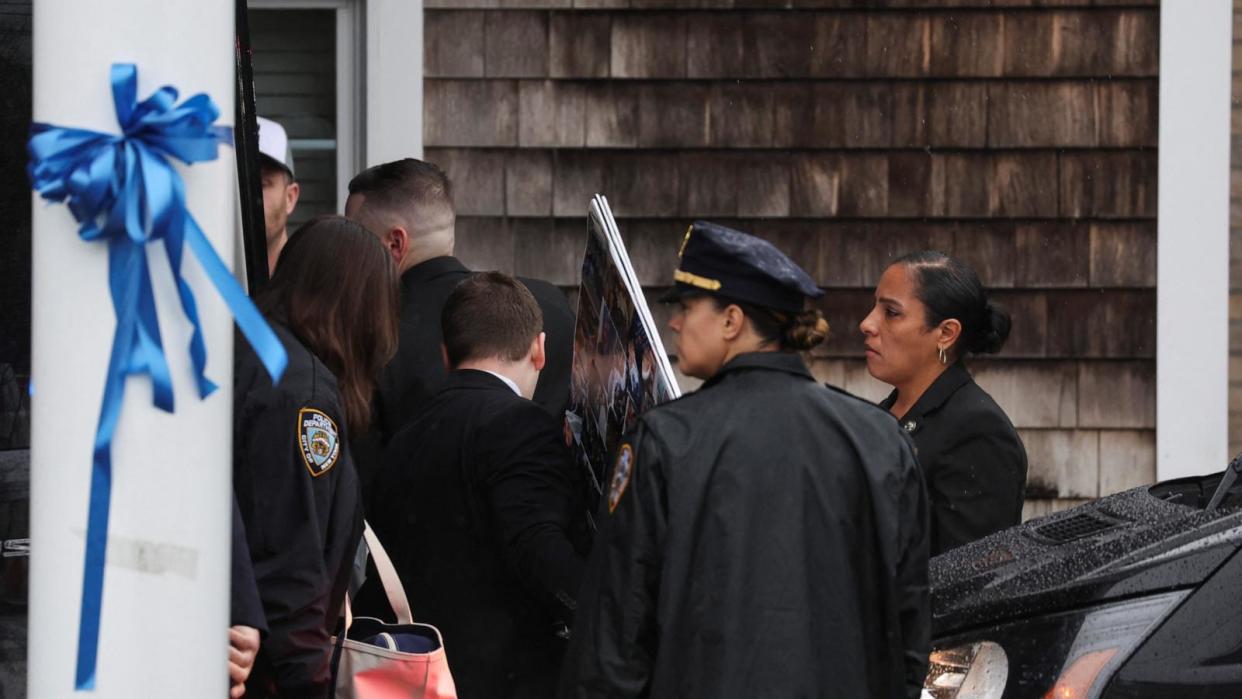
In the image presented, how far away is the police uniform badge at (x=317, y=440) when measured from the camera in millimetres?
2436

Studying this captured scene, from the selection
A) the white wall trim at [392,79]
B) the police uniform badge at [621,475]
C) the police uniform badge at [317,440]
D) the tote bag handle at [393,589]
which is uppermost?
the white wall trim at [392,79]

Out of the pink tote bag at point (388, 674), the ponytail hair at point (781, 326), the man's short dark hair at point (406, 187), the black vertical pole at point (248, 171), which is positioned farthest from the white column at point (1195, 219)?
the pink tote bag at point (388, 674)

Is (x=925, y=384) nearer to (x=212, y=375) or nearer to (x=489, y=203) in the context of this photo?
(x=489, y=203)

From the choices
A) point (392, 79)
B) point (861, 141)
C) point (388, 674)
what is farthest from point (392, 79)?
point (388, 674)

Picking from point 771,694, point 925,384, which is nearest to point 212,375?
point 771,694

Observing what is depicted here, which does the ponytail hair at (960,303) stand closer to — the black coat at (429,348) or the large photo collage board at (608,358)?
the black coat at (429,348)

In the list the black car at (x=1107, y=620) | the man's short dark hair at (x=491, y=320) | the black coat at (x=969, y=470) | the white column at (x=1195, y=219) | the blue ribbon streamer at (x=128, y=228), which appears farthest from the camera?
the white column at (x=1195, y=219)

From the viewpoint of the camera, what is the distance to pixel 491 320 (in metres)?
3.39

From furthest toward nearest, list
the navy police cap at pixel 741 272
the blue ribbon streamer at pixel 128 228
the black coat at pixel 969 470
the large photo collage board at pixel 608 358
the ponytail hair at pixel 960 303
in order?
the ponytail hair at pixel 960 303 < the black coat at pixel 969 470 < the large photo collage board at pixel 608 358 < the navy police cap at pixel 741 272 < the blue ribbon streamer at pixel 128 228

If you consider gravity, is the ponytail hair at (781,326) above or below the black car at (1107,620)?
above

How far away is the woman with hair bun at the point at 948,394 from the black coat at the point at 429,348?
76 centimetres

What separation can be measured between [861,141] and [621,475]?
3533 millimetres

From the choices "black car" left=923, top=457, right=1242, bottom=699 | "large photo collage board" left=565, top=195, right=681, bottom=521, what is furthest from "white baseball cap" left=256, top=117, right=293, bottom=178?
"black car" left=923, top=457, right=1242, bottom=699

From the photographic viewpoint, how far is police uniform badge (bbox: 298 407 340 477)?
95.9 inches
